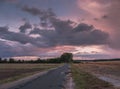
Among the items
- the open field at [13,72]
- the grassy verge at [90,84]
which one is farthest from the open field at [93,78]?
the open field at [13,72]

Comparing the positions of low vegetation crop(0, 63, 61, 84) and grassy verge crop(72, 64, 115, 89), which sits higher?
low vegetation crop(0, 63, 61, 84)

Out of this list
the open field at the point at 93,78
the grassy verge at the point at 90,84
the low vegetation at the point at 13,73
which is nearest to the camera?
the grassy verge at the point at 90,84

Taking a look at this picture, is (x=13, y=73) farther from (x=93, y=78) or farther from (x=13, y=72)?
(x=93, y=78)

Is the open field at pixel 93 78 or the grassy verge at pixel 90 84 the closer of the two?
the grassy verge at pixel 90 84

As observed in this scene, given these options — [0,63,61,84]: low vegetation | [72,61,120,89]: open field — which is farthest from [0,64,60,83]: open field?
[72,61,120,89]: open field

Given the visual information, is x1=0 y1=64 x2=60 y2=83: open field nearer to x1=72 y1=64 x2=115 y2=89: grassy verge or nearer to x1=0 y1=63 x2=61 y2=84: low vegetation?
x1=0 y1=63 x2=61 y2=84: low vegetation

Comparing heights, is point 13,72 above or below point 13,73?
above

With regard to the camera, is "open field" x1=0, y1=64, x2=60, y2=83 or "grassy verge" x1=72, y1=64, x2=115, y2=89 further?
"open field" x1=0, y1=64, x2=60, y2=83

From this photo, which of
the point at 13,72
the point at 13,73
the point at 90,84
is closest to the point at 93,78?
the point at 90,84

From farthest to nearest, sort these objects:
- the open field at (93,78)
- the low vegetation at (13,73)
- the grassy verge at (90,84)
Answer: the low vegetation at (13,73)
the open field at (93,78)
the grassy verge at (90,84)

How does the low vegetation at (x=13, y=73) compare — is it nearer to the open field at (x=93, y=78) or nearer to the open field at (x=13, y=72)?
the open field at (x=13, y=72)

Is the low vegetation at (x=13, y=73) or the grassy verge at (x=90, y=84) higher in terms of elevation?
the low vegetation at (x=13, y=73)

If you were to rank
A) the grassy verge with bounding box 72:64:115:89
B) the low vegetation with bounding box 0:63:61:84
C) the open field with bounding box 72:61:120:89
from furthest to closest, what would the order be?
the low vegetation with bounding box 0:63:61:84 → the open field with bounding box 72:61:120:89 → the grassy verge with bounding box 72:64:115:89

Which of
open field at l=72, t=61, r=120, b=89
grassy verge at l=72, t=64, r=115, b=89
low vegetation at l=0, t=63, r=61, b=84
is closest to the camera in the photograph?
grassy verge at l=72, t=64, r=115, b=89
